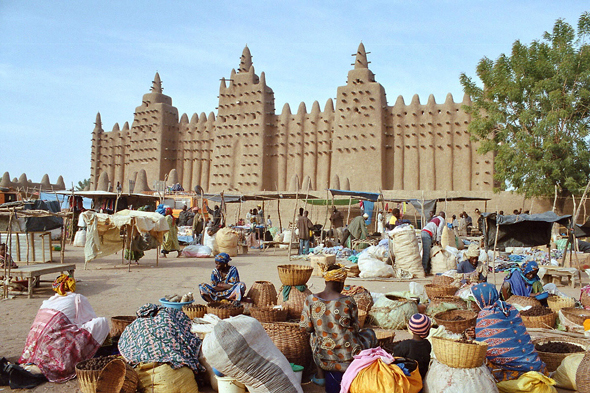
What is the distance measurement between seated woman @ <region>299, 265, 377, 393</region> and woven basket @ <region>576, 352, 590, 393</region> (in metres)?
1.64

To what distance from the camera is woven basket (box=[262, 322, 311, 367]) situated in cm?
432

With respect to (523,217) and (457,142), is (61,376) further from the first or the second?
(457,142)

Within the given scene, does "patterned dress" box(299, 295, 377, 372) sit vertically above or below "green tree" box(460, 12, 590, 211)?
below

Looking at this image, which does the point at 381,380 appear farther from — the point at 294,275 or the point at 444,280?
the point at 444,280

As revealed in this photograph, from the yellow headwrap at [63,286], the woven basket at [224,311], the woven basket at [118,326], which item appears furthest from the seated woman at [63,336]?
the woven basket at [224,311]

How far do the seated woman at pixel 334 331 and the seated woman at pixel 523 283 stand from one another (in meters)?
3.29

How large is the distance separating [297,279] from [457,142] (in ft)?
79.7

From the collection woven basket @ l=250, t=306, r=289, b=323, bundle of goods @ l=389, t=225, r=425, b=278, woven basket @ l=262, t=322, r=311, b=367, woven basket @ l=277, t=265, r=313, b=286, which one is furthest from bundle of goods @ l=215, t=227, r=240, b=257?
woven basket @ l=262, t=322, r=311, b=367

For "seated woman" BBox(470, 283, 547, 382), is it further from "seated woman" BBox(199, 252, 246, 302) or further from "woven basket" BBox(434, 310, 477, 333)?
"seated woman" BBox(199, 252, 246, 302)

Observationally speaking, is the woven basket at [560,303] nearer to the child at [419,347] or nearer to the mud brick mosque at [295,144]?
the child at [419,347]

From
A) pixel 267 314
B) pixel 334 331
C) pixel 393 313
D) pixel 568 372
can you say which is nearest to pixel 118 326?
pixel 267 314

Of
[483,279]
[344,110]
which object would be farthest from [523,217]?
[344,110]

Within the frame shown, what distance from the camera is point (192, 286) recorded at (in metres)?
8.85

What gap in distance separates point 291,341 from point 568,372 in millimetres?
2394
